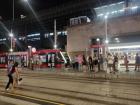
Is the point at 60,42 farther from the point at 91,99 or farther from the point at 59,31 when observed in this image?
the point at 91,99

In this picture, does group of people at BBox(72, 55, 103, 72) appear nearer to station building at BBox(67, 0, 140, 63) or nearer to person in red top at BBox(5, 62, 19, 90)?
station building at BBox(67, 0, 140, 63)

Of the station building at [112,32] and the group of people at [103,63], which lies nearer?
the group of people at [103,63]

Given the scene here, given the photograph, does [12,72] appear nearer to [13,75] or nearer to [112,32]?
[13,75]

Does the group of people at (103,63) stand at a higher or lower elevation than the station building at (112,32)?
lower

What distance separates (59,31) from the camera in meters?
80.8

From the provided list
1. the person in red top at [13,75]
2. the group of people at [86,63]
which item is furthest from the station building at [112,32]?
the person in red top at [13,75]

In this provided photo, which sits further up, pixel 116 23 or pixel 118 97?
Answer: pixel 116 23

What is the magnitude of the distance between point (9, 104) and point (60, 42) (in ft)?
228

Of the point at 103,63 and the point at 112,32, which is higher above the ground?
the point at 112,32

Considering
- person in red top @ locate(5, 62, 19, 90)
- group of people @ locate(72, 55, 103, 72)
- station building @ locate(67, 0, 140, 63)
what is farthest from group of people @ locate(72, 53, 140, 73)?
person in red top @ locate(5, 62, 19, 90)

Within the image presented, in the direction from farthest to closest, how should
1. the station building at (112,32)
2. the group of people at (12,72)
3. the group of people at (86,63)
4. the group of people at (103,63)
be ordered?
1. the station building at (112,32)
2. the group of people at (86,63)
3. the group of people at (103,63)
4. the group of people at (12,72)

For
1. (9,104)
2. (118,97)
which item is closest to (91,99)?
(118,97)

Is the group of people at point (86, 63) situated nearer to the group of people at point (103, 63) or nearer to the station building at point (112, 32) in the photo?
the group of people at point (103, 63)

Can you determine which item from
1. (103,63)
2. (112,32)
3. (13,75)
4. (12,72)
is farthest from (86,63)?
(12,72)
